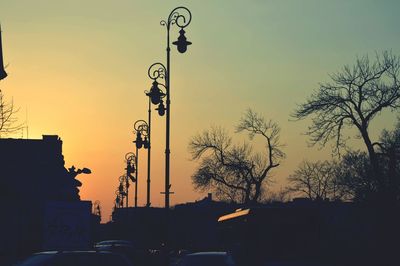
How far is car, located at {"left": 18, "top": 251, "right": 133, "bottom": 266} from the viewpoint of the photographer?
17.0m

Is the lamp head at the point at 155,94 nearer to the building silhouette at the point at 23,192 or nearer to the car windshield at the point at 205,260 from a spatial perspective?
the building silhouette at the point at 23,192

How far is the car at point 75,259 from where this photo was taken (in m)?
17.0

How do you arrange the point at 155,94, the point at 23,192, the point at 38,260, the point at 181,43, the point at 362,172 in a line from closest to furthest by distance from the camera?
the point at 38,260 < the point at 181,43 < the point at 155,94 < the point at 23,192 < the point at 362,172

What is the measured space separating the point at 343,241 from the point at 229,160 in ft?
151

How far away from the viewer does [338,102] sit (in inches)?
2084

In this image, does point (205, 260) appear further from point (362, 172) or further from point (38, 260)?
point (362, 172)

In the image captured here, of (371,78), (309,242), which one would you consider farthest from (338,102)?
(309,242)

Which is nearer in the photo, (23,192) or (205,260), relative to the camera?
(205,260)

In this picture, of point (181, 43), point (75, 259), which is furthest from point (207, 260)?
point (181, 43)

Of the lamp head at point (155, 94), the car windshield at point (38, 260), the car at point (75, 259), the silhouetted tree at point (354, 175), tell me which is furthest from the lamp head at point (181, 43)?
the silhouetted tree at point (354, 175)

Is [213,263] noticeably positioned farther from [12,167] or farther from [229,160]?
[229,160]

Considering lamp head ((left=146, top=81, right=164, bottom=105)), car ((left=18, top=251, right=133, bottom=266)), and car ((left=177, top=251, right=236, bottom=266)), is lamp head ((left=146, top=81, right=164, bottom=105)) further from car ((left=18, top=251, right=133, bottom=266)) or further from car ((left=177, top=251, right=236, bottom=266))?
car ((left=18, top=251, right=133, bottom=266))

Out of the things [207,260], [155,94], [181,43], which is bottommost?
[207,260]

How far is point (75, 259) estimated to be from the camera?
17.3 m
